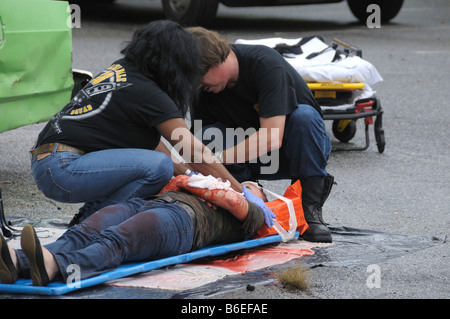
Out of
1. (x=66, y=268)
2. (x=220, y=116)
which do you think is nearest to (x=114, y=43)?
(x=220, y=116)

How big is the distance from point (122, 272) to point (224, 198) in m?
0.60

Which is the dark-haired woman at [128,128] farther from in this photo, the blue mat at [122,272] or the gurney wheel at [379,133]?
the gurney wheel at [379,133]

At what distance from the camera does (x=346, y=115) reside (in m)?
6.05

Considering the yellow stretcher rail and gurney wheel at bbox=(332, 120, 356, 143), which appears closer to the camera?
the yellow stretcher rail

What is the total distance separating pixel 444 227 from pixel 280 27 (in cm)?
779

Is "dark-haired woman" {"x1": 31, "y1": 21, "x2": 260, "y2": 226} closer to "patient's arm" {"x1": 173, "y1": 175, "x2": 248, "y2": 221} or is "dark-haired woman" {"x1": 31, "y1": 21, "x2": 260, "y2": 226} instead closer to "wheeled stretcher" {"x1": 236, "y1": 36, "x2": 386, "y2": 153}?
"patient's arm" {"x1": 173, "y1": 175, "x2": 248, "y2": 221}

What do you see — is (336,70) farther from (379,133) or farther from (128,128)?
(128,128)

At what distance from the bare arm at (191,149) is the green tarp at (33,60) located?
1342mm

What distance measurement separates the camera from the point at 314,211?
4.01m

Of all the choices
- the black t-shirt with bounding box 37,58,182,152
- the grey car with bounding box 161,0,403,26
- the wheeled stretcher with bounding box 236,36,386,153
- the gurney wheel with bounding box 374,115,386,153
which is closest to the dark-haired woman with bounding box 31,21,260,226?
the black t-shirt with bounding box 37,58,182,152

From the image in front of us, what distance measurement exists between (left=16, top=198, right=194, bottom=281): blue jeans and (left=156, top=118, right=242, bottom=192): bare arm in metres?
0.29

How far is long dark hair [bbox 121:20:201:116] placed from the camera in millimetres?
3479

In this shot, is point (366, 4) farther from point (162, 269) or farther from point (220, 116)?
point (162, 269)

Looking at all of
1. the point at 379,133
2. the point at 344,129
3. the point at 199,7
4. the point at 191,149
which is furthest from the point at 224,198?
the point at 199,7
